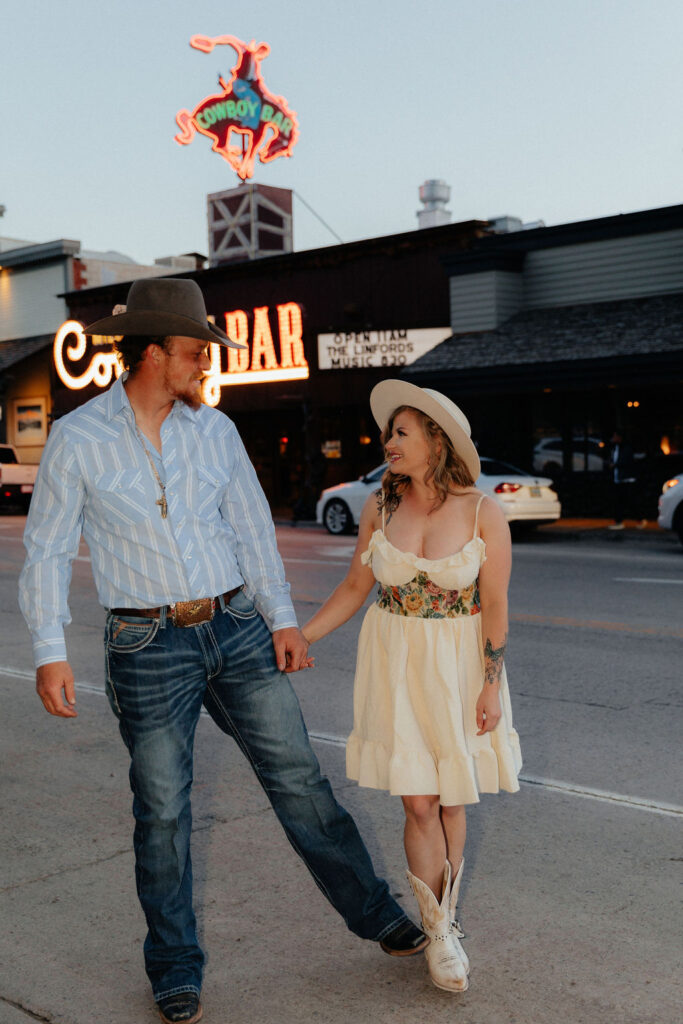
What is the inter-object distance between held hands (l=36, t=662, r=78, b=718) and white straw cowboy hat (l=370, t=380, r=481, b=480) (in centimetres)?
121

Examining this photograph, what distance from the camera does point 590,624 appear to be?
1016 centimetres

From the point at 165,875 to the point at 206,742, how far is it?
3.12m

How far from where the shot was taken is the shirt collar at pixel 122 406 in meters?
3.34

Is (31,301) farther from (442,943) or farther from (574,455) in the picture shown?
(442,943)

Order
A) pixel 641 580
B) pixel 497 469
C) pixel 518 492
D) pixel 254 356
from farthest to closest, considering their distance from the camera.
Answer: pixel 254 356 → pixel 497 469 → pixel 518 492 → pixel 641 580

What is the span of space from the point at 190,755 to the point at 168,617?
17.0 inches

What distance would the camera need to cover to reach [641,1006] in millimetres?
3260

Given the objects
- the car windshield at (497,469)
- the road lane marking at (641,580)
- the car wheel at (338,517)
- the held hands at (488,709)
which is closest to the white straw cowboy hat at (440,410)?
the held hands at (488,709)

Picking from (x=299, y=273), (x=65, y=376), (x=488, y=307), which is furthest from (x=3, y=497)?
(x=488, y=307)

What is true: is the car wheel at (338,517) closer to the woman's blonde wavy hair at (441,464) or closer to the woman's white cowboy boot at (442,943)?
the woman's blonde wavy hair at (441,464)

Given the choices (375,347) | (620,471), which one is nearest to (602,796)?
(620,471)

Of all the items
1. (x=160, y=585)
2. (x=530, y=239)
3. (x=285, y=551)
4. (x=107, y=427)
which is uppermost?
(x=530, y=239)

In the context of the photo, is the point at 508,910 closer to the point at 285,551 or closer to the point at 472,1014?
the point at 472,1014

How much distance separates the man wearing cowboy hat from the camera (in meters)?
3.24
